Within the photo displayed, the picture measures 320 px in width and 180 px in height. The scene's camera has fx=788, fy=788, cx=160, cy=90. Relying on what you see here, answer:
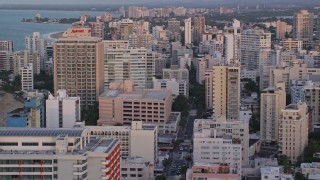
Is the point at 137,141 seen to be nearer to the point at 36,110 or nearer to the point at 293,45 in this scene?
the point at 36,110

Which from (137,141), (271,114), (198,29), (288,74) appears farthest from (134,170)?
(198,29)

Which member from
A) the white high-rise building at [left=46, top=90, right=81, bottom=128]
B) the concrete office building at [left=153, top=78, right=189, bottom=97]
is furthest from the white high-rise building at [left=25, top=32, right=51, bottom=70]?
the white high-rise building at [left=46, top=90, right=81, bottom=128]

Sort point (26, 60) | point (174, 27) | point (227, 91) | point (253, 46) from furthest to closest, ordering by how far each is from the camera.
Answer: point (174, 27)
point (253, 46)
point (26, 60)
point (227, 91)

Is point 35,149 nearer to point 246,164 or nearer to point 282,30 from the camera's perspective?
point 246,164

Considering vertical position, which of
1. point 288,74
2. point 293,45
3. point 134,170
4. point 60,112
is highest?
point 293,45

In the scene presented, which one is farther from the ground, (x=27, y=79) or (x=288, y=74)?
(x=288, y=74)

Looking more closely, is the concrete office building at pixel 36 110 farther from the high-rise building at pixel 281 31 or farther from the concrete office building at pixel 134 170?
the high-rise building at pixel 281 31
